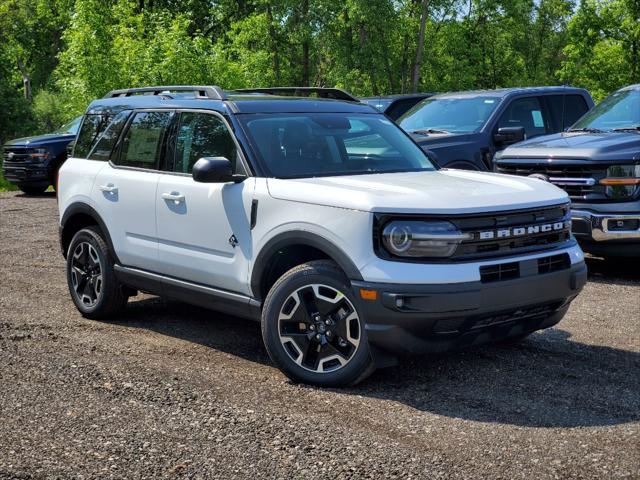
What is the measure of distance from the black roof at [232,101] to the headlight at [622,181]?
3055 mm

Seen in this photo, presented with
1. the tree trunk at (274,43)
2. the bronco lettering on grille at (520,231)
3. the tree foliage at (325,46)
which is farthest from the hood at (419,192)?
the tree trunk at (274,43)

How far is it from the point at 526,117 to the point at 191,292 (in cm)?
710

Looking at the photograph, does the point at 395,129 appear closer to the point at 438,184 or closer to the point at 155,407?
the point at 438,184

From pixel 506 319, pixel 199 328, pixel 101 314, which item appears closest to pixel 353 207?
pixel 506 319

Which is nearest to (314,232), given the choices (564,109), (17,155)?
(564,109)

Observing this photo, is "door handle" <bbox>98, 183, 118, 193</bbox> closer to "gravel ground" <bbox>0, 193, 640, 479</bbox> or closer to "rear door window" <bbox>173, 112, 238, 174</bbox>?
"rear door window" <bbox>173, 112, 238, 174</bbox>

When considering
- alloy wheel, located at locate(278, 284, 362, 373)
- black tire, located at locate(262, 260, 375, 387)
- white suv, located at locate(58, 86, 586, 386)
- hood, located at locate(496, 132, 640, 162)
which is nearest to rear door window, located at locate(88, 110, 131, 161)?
white suv, located at locate(58, 86, 586, 386)

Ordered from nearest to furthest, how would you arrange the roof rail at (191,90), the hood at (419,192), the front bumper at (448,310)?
the front bumper at (448,310), the hood at (419,192), the roof rail at (191,90)

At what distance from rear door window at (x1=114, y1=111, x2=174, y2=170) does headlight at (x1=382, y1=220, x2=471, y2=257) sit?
2300 mm

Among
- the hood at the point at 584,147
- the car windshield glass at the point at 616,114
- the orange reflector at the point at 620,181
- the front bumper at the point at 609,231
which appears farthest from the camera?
the car windshield glass at the point at 616,114

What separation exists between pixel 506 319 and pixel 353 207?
1.12 m

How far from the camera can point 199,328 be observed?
7.00 meters

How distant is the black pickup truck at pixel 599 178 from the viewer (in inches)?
338

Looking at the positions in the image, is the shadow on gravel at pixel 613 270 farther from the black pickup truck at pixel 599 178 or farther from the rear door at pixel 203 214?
the rear door at pixel 203 214
